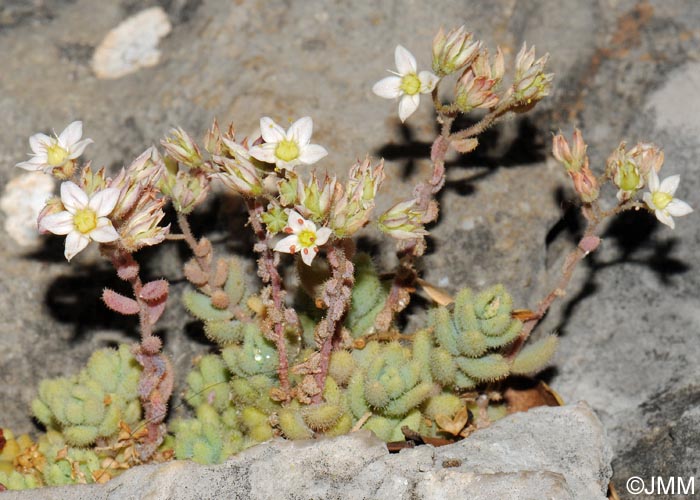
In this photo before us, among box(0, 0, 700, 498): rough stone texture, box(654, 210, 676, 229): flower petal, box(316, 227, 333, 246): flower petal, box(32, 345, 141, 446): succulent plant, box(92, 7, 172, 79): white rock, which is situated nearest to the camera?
box(316, 227, 333, 246): flower petal

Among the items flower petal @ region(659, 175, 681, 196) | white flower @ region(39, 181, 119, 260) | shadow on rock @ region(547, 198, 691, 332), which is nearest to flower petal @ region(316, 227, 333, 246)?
white flower @ region(39, 181, 119, 260)

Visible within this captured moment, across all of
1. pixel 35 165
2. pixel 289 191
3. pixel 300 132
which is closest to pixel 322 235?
pixel 289 191

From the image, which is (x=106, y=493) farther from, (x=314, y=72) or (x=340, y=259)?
(x=314, y=72)

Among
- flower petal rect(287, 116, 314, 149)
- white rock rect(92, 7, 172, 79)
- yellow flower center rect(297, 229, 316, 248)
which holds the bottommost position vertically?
white rock rect(92, 7, 172, 79)

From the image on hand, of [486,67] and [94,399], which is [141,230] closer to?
[94,399]

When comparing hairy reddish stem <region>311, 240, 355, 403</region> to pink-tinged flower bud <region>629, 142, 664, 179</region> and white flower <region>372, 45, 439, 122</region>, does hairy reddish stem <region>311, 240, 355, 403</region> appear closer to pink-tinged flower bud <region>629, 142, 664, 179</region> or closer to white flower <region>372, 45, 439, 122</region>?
white flower <region>372, 45, 439, 122</region>

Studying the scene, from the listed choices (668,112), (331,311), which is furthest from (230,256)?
(668,112)

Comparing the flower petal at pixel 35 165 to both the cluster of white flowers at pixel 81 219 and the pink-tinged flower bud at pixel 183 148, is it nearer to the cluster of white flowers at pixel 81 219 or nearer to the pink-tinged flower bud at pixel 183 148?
the cluster of white flowers at pixel 81 219
